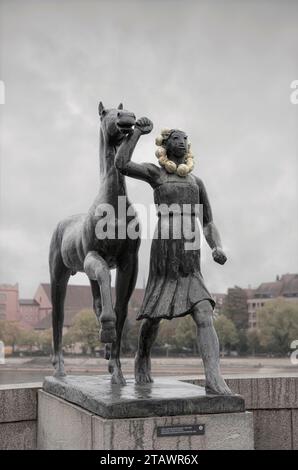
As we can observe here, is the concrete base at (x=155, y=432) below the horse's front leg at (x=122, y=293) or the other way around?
below

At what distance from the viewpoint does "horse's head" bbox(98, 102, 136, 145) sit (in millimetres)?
6406

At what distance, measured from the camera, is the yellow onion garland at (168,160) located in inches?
247

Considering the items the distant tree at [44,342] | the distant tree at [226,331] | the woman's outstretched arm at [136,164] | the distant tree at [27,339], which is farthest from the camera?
the distant tree at [27,339]

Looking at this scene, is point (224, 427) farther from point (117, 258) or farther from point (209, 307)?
point (117, 258)

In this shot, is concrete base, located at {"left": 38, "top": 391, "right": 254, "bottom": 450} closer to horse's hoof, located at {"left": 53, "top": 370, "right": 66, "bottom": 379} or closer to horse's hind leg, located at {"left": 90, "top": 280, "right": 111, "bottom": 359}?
horse's hind leg, located at {"left": 90, "top": 280, "right": 111, "bottom": 359}

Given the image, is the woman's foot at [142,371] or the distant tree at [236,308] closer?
the woman's foot at [142,371]

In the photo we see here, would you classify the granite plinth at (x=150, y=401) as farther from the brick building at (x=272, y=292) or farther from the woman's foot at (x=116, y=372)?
the brick building at (x=272, y=292)

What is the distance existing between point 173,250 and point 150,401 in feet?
5.03

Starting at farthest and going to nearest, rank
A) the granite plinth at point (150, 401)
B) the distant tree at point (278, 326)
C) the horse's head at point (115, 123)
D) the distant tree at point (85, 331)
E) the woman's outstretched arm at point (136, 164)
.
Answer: the distant tree at point (85, 331)
the distant tree at point (278, 326)
the horse's head at point (115, 123)
the woman's outstretched arm at point (136, 164)
the granite plinth at point (150, 401)

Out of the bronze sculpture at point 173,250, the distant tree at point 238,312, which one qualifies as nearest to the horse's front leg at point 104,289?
the bronze sculpture at point 173,250

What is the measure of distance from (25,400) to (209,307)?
2.88 meters

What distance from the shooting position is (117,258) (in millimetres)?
6660

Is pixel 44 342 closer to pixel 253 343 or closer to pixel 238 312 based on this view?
pixel 238 312

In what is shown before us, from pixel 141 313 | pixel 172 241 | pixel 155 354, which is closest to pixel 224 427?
pixel 141 313
